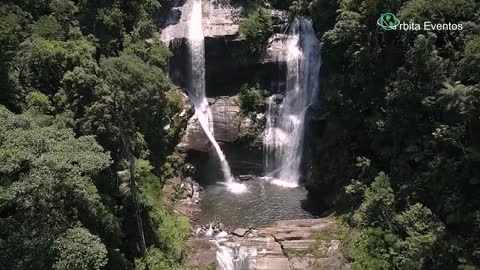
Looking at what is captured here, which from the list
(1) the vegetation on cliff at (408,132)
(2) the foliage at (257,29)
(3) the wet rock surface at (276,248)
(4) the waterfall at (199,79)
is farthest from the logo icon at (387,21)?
(4) the waterfall at (199,79)

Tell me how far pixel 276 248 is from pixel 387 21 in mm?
14401

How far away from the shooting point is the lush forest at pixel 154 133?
16672mm

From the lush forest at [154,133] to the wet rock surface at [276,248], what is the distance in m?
1.01

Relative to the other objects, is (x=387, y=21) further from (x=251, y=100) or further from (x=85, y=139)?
(x=85, y=139)

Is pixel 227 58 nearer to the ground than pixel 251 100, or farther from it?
farther from it

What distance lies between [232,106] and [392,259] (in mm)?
19226

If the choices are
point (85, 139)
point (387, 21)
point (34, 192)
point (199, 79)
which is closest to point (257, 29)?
point (199, 79)

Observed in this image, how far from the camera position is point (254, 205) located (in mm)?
32062

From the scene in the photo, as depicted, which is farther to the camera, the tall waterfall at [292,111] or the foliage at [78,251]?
the tall waterfall at [292,111]

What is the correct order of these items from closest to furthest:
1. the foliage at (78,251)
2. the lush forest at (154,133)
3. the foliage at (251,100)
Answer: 1. the foliage at (78,251)
2. the lush forest at (154,133)
3. the foliage at (251,100)

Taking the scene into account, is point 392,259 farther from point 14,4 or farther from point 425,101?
point 14,4

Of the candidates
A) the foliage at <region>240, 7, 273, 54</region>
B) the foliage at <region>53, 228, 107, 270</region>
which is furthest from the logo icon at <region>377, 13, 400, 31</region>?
the foliage at <region>53, 228, 107, 270</region>

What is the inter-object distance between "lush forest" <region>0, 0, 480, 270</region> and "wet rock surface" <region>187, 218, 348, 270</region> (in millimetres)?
1013

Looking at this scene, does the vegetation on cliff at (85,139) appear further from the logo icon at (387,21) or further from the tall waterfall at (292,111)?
the logo icon at (387,21)
